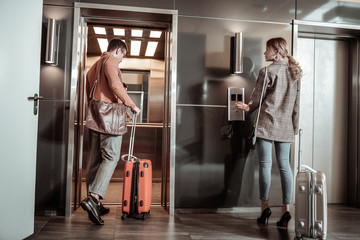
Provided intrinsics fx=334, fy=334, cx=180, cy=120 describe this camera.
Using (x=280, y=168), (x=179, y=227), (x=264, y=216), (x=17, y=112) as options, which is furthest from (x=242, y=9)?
(x=17, y=112)

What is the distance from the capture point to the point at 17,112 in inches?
89.3

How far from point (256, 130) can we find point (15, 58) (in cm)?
200

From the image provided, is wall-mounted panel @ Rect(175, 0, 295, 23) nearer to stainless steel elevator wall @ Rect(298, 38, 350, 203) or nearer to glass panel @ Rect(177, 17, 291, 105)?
glass panel @ Rect(177, 17, 291, 105)

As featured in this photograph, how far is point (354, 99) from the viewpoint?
4.11 metres

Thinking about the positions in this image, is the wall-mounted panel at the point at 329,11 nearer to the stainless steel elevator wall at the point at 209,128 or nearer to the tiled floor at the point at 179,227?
the stainless steel elevator wall at the point at 209,128

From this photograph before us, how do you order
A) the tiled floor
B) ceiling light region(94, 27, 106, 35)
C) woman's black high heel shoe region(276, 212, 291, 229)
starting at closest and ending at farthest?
the tiled floor < woman's black high heel shoe region(276, 212, 291, 229) < ceiling light region(94, 27, 106, 35)

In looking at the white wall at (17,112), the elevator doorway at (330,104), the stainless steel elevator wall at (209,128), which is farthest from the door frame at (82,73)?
the elevator doorway at (330,104)

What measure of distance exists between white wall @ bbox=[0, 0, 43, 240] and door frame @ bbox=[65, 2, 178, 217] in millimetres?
830

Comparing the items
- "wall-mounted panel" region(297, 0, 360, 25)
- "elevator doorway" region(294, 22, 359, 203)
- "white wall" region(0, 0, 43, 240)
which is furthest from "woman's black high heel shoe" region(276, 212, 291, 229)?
"wall-mounted panel" region(297, 0, 360, 25)

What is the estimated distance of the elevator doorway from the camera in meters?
4.09

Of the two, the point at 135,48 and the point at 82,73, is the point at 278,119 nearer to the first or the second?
the point at 135,48

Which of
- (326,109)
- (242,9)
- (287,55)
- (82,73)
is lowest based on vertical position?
(326,109)

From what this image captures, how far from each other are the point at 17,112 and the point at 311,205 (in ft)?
7.15

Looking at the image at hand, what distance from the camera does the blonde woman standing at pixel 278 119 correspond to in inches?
116
